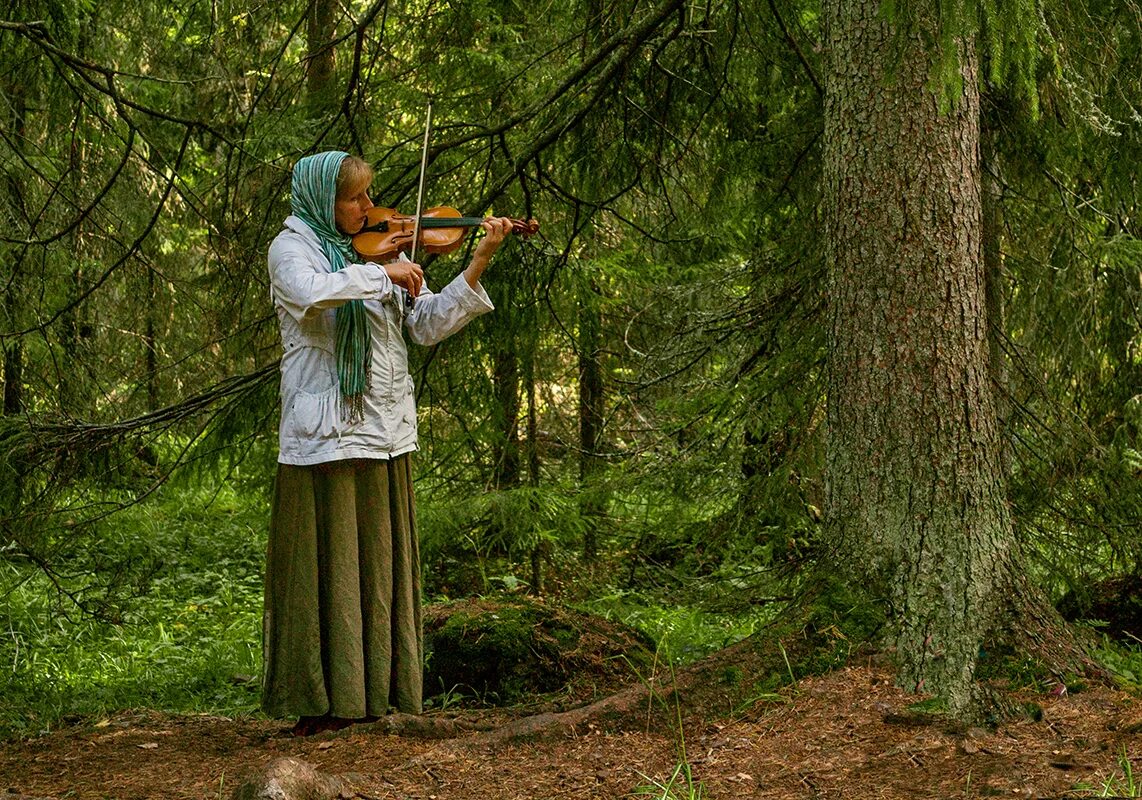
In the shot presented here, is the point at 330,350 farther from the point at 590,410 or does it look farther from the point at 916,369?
the point at 590,410

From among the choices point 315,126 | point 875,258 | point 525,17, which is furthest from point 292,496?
point 525,17

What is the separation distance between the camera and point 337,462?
389cm

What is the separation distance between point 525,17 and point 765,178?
304cm

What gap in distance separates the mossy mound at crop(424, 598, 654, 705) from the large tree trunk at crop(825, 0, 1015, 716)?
5.41ft

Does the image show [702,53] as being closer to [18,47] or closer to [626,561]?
[18,47]

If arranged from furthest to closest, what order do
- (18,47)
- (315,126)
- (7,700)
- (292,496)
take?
(315,126), (7,700), (18,47), (292,496)

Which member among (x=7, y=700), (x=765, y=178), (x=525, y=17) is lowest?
(x=7, y=700)

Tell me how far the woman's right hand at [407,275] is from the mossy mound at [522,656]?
1.77 m

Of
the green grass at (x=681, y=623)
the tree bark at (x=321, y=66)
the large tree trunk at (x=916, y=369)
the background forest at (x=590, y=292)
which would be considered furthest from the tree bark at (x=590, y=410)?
the large tree trunk at (x=916, y=369)

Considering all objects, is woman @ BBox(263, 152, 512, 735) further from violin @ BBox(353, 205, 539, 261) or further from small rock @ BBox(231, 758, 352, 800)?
small rock @ BBox(231, 758, 352, 800)

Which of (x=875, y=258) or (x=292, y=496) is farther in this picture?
(x=292, y=496)

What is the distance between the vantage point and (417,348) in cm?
510

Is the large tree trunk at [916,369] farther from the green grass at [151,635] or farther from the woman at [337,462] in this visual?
the green grass at [151,635]

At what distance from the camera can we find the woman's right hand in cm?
378
